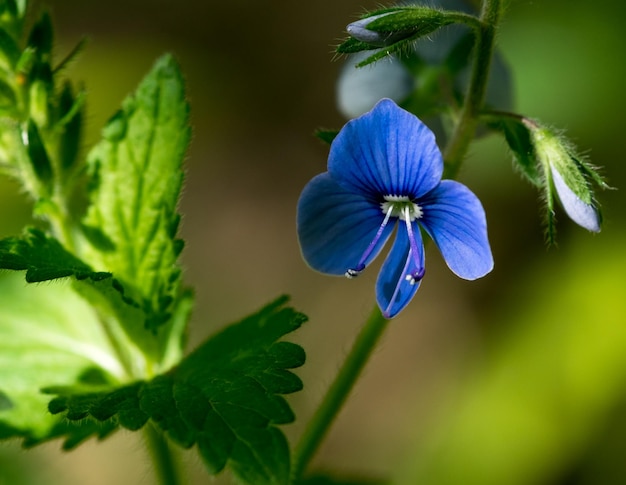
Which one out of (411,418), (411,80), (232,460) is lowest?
(232,460)

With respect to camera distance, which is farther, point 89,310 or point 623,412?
point 623,412

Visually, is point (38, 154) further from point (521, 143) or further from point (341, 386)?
point (521, 143)

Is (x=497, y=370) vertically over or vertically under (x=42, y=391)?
over

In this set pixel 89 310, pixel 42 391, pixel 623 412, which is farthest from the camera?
pixel 623 412

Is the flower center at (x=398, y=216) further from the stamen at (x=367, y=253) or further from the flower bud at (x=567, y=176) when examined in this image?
the flower bud at (x=567, y=176)

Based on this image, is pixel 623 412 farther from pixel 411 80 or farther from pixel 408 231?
pixel 408 231

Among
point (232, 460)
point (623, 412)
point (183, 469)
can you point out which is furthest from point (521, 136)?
point (623, 412)

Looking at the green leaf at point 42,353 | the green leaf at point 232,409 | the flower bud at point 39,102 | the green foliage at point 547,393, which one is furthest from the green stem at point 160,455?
the green foliage at point 547,393
